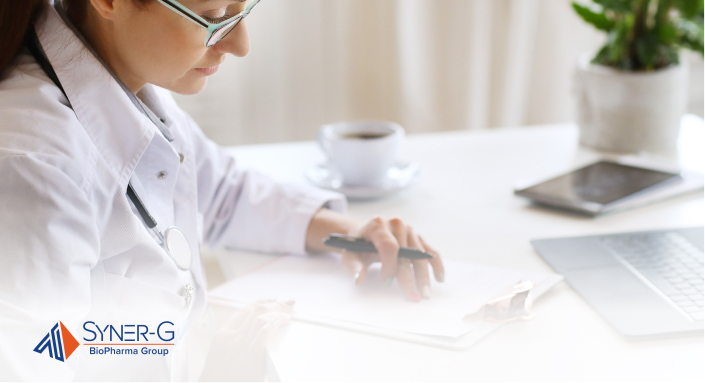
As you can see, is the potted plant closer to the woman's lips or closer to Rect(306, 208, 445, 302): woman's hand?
Rect(306, 208, 445, 302): woman's hand

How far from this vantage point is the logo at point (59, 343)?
0.54 m

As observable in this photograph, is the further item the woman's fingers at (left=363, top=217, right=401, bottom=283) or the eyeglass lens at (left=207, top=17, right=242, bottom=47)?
the woman's fingers at (left=363, top=217, right=401, bottom=283)

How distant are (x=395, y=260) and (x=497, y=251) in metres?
0.17

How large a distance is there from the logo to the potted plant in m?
A: 1.04

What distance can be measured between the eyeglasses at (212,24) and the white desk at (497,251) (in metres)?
0.31

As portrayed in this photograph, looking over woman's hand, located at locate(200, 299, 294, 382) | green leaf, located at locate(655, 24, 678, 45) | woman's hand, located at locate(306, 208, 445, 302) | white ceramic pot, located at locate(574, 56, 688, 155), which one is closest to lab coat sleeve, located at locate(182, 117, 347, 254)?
woman's hand, located at locate(306, 208, 445, 302)

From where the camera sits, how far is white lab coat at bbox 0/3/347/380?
1.72 feet

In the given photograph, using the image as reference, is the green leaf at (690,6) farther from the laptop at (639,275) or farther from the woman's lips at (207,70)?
the woman's lips at (207,70)

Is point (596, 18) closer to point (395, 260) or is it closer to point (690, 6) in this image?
point (690, 6)

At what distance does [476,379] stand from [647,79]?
0.84 m

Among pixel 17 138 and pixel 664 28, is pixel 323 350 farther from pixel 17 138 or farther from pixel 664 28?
pixel 664 28

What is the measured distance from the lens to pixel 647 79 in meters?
1.21

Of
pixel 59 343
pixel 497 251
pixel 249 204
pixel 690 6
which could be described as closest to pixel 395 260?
pixel 497 251

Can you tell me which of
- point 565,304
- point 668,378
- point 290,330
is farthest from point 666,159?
point 290,330
